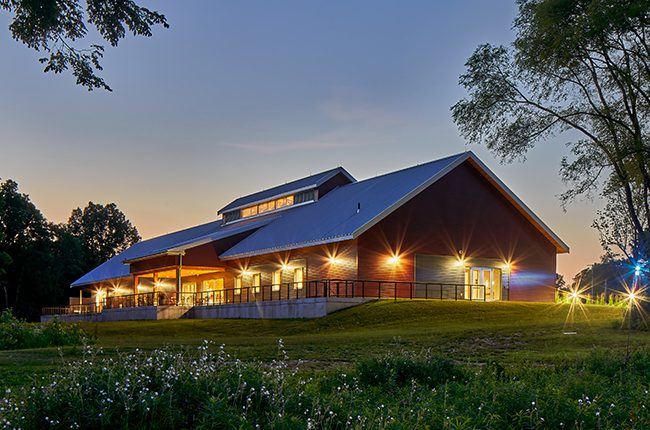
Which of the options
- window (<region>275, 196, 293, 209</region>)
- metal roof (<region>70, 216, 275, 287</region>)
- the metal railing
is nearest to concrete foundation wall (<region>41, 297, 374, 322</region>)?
metal roof (<region>70, 216, 275, 287</region>)

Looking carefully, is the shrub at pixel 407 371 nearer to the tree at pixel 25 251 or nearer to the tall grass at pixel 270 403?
the tall grass at pixel 270 403

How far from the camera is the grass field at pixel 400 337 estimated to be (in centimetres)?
1502

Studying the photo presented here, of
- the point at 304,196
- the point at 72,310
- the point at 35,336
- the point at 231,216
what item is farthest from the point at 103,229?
the point at 35,336

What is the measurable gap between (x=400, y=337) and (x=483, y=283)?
88.7 ft

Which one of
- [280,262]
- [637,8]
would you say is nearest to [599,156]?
[637,8]

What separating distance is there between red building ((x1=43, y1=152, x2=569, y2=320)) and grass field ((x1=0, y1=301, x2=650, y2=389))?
493cm

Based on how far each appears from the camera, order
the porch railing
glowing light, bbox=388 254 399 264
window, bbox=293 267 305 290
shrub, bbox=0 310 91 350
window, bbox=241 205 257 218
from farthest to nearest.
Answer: window, bbox=241 205 257 218, window, bbox=293 267 305 290, glowing light, bbox=388 254 399 264, the porch railing, shrub, bbox=0 310 91 350

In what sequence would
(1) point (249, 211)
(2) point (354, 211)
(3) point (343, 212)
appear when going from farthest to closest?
(1) point (249, 211), (3) point (343, 212), (2) point (354, 211)

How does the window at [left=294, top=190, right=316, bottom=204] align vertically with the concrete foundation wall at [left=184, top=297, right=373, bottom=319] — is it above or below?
above

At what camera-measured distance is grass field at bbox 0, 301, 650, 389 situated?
49.3ft

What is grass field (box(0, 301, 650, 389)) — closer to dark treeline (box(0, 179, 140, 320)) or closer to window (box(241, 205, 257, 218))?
window (box(241, 205, 257, 218))

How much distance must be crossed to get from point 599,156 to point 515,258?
1808cm

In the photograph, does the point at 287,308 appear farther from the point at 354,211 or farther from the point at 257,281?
the point at 257,281

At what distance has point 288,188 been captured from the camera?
52406mm
